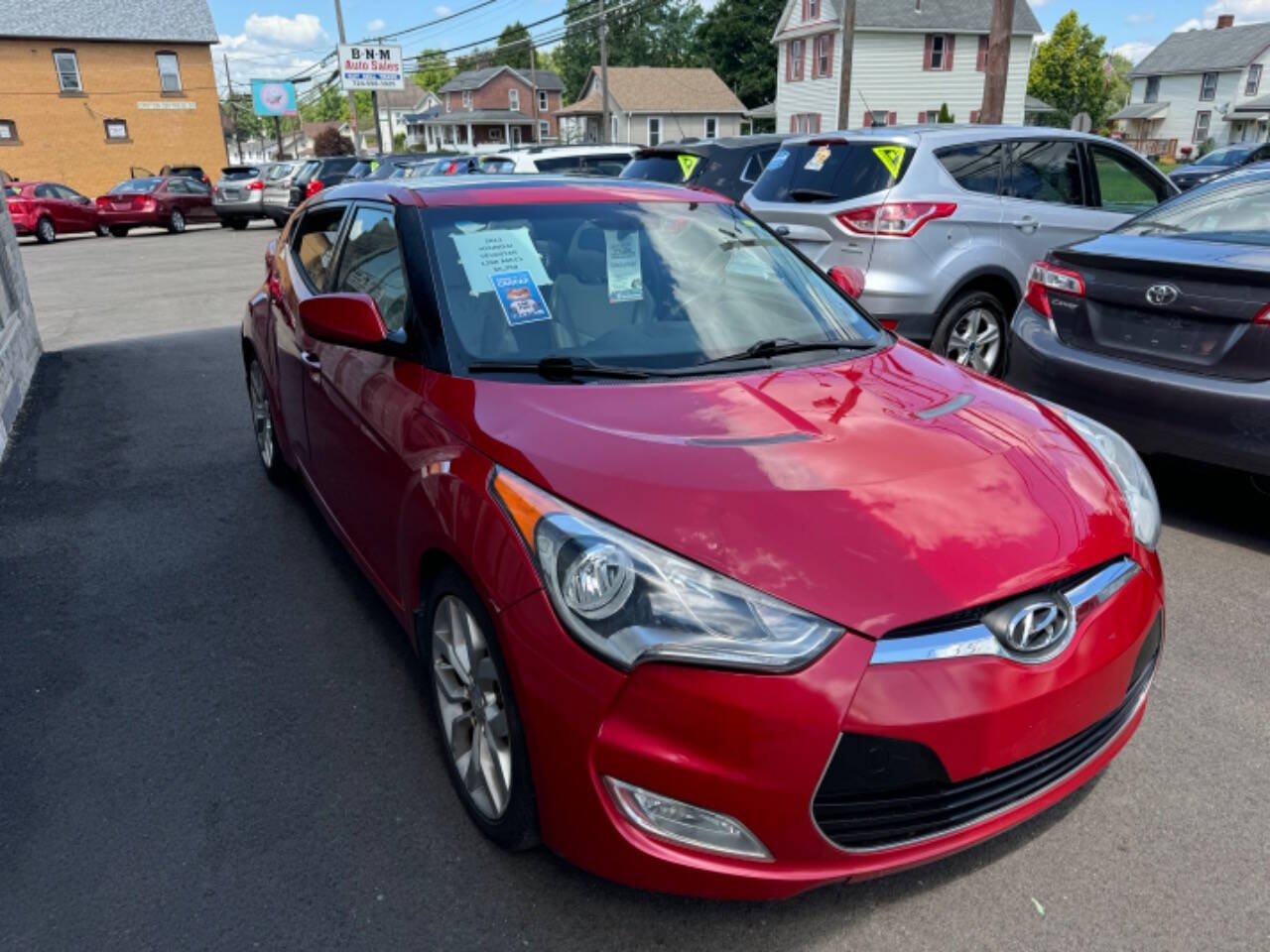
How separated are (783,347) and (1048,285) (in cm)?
237

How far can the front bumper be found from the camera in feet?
6.23

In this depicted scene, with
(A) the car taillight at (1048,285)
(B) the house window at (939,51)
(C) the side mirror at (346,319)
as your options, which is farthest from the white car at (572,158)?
(B) the house window at (939,51)

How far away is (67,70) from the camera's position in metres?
40.4

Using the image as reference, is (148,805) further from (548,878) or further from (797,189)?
(797,189)

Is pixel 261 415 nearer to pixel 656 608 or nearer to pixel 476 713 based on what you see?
pixel 476 713

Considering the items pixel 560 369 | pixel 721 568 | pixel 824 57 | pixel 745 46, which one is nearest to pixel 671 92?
pixel 745 46

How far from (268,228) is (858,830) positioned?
30055mm

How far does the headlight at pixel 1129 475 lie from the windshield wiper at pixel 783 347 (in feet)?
2.21

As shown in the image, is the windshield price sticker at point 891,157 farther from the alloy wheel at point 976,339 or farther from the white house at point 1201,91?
the white house at point 1201,91

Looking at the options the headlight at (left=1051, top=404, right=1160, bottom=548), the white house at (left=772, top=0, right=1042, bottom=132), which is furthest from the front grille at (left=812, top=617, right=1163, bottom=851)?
the white house at (left=772, top=0, right=1042, bottom=132)

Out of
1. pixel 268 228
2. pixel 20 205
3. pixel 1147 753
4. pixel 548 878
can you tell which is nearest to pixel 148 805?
pixel 548 878

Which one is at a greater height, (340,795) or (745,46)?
(745,46)

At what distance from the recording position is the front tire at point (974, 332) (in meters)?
6.41

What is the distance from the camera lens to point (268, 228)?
2869cm
